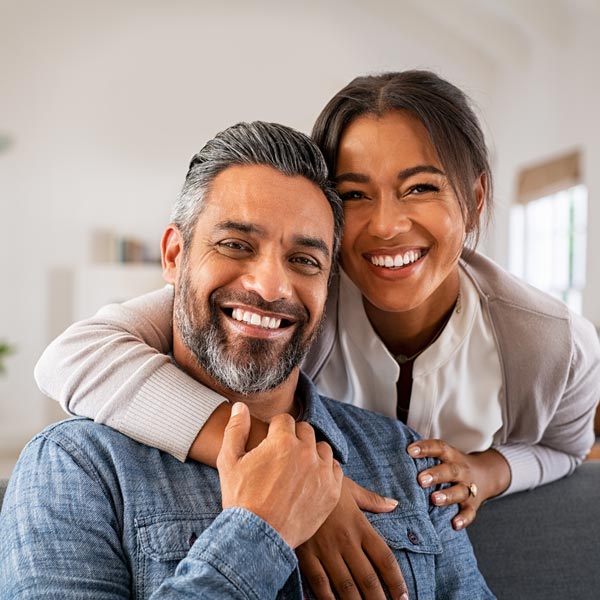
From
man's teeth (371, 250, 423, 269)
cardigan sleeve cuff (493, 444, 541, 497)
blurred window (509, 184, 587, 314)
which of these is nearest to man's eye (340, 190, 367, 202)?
man's teeth (371, 250, 423, 269)

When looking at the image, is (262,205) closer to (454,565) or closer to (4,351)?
(454,565)

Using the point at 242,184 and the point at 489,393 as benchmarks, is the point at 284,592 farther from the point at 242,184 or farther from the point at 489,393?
the point at 489,393

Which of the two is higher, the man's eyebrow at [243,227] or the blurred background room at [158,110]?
the blurred background room at [158,110]

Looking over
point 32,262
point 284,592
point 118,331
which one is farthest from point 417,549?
point 32,262

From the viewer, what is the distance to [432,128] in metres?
1.55

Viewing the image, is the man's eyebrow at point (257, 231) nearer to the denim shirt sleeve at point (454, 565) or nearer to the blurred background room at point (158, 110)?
the denim shirt sleeve at point (454, 565)

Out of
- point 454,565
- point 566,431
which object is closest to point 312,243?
point 454,565

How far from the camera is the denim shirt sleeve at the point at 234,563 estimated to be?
1028 mm

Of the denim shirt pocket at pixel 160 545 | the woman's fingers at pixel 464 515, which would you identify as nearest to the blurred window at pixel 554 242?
the woman's fingers at pixel 464 515

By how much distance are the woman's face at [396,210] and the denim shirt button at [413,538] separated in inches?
17.3

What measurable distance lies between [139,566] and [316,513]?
0.89 ft

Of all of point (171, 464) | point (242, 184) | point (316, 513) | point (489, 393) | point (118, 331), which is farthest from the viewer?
point (489, 393)

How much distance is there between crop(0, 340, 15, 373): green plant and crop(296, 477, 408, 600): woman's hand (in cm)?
521

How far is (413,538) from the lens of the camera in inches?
56.0
